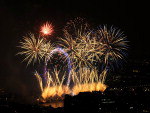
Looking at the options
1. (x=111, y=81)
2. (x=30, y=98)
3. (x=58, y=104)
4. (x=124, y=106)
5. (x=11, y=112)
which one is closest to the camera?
(x=124, y=106)

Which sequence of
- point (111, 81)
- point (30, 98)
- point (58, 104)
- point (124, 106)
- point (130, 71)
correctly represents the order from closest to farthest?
point (124, 106), point (58, 104), point (30, 98), point (111, 81), point (130, 71)

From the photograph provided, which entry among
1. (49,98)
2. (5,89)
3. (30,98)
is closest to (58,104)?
(49,98)

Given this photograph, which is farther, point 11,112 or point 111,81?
point 111,81

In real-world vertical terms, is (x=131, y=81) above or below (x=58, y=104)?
above

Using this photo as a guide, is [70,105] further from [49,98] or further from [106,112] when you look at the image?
[49,98]

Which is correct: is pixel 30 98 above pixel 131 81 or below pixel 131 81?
below

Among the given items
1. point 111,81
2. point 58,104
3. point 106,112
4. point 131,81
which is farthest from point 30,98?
point 106,112

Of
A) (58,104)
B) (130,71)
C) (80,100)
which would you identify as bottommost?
(58,104)

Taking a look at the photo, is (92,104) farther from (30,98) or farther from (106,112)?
(30,98)

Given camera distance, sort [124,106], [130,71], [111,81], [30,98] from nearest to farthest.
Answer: [124,106] < [30,98] < [111,81] < [130,71]
